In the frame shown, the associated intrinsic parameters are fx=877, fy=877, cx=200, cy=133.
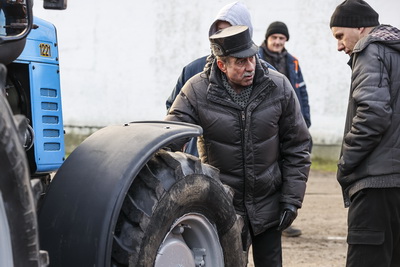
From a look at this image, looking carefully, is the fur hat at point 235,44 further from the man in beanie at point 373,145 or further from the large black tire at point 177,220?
the large black tire at point 177,220

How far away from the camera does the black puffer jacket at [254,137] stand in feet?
15.4

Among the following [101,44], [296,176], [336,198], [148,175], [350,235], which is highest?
[148,175]

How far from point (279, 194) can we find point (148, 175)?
128 centimetres

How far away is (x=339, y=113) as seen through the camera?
1298 cm

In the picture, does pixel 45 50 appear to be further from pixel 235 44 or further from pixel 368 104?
pixel 368 104

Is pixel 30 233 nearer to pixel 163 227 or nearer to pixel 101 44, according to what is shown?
pixel 163 227

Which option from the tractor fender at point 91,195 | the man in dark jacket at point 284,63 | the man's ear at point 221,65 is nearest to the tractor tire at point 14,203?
the tractor fender at point 91,195

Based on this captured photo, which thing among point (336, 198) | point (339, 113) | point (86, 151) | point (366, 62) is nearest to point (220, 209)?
point (86, 151)

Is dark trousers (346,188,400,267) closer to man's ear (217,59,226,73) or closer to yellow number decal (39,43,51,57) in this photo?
man's ear (217,59,226,73)

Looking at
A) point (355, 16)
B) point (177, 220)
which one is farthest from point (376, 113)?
point (177, 220)

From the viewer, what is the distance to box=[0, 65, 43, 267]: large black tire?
9.26 ft

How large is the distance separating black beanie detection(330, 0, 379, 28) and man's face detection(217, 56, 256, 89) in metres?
0.63

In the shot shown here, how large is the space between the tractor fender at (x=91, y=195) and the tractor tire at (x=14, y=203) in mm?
505

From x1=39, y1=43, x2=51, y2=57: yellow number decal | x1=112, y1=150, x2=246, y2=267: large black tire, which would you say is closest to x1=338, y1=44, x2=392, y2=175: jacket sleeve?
x1=112, y1=150, x2=246, y2=267: large black tire
